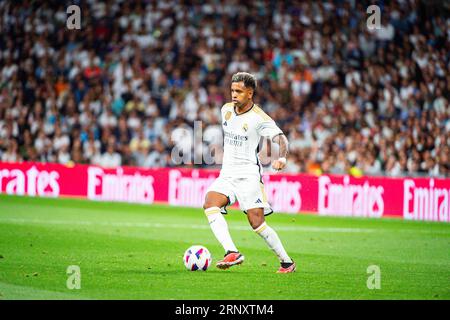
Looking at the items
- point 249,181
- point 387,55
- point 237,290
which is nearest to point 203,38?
point 387,55

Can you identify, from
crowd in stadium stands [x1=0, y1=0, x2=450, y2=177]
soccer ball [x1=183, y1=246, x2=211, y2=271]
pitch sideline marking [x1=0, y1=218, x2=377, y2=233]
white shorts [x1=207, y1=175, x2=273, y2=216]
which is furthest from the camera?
crowd in stadium stands [x1=0, y1=0, x2=450, y2=177]

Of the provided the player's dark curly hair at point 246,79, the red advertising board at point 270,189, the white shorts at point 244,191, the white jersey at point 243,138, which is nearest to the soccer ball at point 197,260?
the white shorts at point 244,191

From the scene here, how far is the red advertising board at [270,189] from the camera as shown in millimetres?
22688

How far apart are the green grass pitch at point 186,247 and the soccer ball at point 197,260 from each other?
0.13 m

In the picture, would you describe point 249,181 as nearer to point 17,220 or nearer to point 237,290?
point 237,290

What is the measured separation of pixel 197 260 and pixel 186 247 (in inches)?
140

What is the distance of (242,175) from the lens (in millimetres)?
12023

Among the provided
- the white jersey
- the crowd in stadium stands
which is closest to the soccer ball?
the white jersey

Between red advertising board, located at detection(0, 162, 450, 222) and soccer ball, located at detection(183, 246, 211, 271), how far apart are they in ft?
36.9

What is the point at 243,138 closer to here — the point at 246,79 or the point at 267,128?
the point at 267,128

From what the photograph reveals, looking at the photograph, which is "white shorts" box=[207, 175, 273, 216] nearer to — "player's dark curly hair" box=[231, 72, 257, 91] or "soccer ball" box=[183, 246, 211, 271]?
"soccer ball" box=[183, 246, 211, 271]

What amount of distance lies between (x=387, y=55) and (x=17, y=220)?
42.2 ft

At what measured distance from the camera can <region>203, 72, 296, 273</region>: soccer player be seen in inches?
466

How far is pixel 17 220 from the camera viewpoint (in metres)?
19.3
